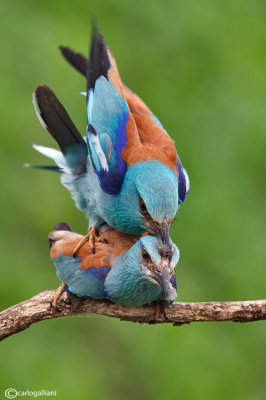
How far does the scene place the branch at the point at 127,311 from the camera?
5.73 metres

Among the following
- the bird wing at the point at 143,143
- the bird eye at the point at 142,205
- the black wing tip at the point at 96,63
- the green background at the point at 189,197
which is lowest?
the green background at the point at 189,197

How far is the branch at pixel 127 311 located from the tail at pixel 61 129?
1.22 meters

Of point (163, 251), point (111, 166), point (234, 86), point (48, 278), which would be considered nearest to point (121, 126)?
point (111, 166)

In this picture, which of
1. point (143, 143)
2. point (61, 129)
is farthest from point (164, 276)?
point (61, 129)

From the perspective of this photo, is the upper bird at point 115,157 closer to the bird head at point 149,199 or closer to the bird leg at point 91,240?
→ the bird head at point 149,199

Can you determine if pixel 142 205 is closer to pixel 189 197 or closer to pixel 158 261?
pixel 158 261

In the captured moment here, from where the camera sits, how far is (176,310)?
5.85m

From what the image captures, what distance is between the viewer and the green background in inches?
311

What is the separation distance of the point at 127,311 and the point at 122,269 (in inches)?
11.9

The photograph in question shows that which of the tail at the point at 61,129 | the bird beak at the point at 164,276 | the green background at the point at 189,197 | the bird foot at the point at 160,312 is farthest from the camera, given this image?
the green background at the point at 189,197

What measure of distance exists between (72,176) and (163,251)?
156cm

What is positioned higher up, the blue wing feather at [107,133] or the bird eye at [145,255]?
the blue wing feather at [107,133]

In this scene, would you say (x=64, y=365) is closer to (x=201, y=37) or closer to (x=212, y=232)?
(x=212, y=232)

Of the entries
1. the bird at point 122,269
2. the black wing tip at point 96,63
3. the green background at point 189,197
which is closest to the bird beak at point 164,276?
the bird at point 122,269
